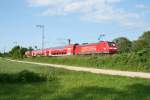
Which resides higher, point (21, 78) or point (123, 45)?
point (123, 45)

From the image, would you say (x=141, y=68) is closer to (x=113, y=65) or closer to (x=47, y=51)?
(x=113, y=65)

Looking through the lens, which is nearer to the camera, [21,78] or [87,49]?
[21,78]

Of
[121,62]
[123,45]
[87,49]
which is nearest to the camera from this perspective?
[121,62]

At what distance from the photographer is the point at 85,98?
41.9 ft

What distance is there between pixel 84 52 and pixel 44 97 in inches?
2186

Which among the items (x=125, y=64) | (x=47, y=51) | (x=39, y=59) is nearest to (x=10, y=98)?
(x=125, y=64)

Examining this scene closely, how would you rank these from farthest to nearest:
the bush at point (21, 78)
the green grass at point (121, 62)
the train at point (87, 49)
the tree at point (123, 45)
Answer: the tree at point (123, 45)
the train at point (87, 49)
the green grass at point (121, 62)
the bush at point (21, 78)

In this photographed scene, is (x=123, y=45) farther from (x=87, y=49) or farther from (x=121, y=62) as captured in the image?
(x=121, y=62)

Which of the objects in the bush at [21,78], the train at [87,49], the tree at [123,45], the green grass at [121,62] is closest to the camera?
the bush at [21,78]

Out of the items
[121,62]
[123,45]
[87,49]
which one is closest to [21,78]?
[121,62]

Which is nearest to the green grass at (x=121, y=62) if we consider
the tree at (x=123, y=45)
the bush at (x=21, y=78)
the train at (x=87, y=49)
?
the train at (x=87, y=49)

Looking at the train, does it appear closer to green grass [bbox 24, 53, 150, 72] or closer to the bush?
green grass [bbox 24, 53, 150, 72]

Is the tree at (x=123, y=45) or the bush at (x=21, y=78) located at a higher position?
the tree at (x=123, y=45)

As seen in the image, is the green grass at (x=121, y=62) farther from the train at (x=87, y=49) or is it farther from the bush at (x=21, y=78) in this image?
the bush at (x=21, y=78)
